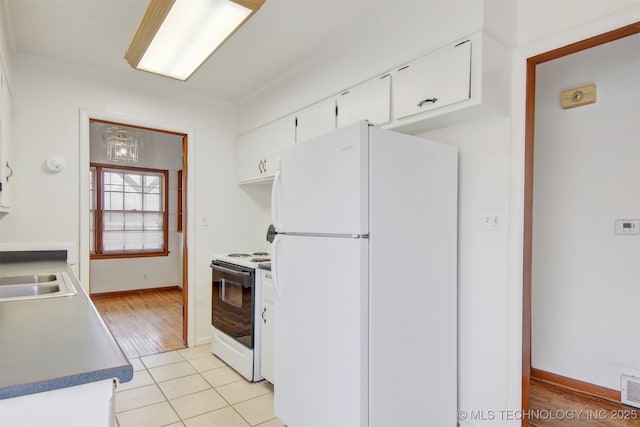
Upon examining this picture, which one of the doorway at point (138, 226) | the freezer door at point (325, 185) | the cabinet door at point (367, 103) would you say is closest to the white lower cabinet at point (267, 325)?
the freezer door at point (325, 185)

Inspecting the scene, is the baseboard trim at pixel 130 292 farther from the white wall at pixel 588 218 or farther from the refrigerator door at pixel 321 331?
the white wall at pixel 588 218

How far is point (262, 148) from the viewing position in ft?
10.9

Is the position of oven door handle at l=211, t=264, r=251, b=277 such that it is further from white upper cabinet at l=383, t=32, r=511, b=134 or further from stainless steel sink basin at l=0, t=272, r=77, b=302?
white upper cabinet at l=383, t=32, r=511, b=134

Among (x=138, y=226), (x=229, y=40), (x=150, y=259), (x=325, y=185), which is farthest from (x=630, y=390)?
(x=138, y=226)

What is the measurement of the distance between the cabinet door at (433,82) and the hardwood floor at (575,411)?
6.46 ft

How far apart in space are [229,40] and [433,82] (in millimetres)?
1500

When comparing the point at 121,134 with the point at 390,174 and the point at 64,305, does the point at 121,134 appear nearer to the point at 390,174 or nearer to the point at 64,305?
the point at 64,305

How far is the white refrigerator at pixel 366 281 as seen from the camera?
1.59m

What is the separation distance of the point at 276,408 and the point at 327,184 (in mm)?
1374

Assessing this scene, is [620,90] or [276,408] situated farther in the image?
[620,90]

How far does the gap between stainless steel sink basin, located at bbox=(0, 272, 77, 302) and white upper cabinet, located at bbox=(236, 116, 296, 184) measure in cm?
175

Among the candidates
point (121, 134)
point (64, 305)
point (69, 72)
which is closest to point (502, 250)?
point (64, 305)

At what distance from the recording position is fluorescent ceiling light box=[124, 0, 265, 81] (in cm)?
160

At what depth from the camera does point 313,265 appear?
182cm
